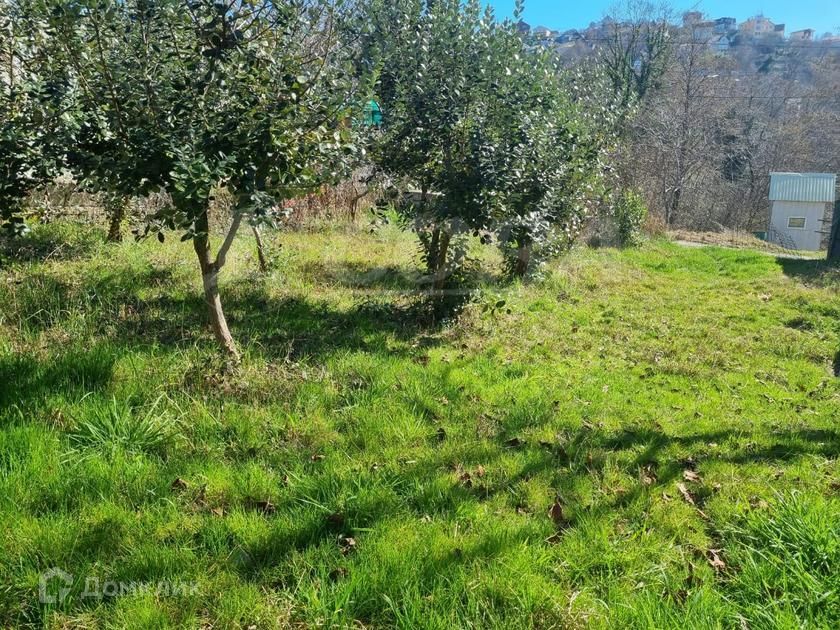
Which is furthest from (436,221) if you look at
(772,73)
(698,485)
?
(772,73)

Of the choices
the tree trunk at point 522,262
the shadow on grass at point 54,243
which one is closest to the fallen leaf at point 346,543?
the shadow on grass at point 54,243

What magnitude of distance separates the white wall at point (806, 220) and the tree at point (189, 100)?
81.8ft

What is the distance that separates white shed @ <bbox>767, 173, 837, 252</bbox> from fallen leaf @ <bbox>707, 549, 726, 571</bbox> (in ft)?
76.5

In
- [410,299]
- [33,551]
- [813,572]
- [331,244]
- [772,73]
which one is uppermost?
[772,73]

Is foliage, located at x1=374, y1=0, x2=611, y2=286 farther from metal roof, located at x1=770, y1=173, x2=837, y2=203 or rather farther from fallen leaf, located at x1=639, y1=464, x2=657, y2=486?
metal roof, located at x1=770, y1=173, x2=837, y2=203

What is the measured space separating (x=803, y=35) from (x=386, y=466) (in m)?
39.2

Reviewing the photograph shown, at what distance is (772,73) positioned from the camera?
28.1m

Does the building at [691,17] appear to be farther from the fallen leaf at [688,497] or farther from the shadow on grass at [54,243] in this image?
the fallen leaf at [688,497]

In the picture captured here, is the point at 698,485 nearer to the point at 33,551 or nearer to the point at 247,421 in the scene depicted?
the point at 247,421

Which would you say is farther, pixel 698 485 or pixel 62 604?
pixel 698 485

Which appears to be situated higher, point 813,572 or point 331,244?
point 331,244

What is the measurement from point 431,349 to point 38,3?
3449 millimetres

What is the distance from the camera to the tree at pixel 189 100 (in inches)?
120

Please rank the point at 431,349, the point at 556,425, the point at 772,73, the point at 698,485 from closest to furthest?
the point at 698,485 → the point at 556,425 → the point at 431,349 → the point at 772,73
